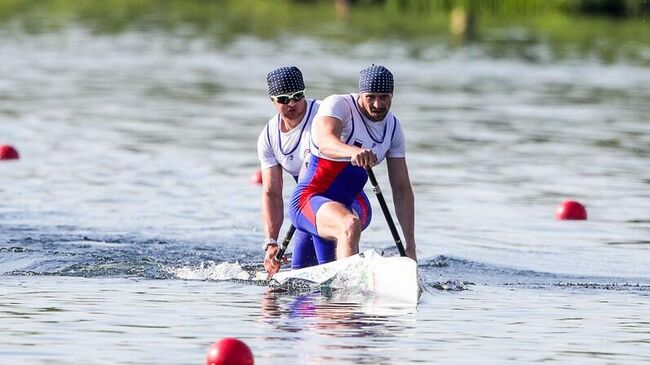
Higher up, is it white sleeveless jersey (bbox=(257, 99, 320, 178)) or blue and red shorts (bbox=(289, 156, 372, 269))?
white sleeveless jersey (bbox=(257, 99, 320, 178))

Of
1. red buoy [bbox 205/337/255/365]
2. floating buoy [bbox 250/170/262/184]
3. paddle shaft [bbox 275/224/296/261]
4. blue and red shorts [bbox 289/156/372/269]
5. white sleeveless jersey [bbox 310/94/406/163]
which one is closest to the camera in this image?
red buoy [bbox 205/337/255/365]

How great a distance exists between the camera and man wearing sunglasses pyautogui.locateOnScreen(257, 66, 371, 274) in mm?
14047

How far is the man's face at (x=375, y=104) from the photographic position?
1357 cm

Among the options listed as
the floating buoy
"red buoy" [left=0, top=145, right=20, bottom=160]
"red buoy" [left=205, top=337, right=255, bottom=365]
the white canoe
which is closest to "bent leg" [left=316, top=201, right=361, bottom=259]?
the white canoe

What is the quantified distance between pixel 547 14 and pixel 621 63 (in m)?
16.7

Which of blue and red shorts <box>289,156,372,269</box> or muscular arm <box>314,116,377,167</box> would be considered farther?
blue and red shorts <box>289,156,372,269</box>

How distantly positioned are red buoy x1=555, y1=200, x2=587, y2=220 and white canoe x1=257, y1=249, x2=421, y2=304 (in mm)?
6152

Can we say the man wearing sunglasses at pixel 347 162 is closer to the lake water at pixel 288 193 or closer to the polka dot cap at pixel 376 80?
the polka dot cap at pixel 376 80

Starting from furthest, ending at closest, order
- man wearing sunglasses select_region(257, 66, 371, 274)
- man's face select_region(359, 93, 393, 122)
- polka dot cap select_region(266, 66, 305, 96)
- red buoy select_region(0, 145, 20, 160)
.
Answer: red buoy select_region(0, 145, 20, 160), man wearing sunglasses select_region(257, 66, 371, 274), polka dot cap select_region(266, 66, 305, 96), man's face select_region(359, 93, 393, 122)

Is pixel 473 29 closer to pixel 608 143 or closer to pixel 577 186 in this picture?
pixel 608 143

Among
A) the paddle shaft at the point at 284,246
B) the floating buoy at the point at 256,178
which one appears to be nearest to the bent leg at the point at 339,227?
the paddle shaft at the point at 284,246

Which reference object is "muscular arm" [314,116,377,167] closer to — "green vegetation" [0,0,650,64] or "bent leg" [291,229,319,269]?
"bent leg" [291,229,319,269]

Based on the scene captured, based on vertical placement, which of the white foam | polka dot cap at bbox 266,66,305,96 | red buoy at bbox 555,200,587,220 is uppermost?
polka dot cap at bbox 266,66,305,96

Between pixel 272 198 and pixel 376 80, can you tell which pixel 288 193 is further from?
pixel 376 80
